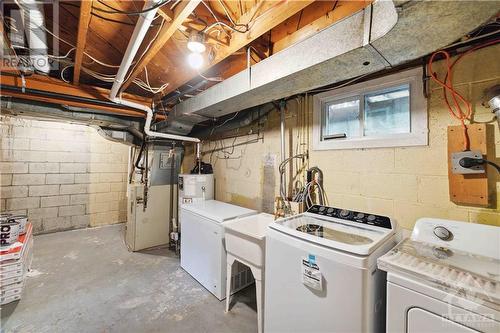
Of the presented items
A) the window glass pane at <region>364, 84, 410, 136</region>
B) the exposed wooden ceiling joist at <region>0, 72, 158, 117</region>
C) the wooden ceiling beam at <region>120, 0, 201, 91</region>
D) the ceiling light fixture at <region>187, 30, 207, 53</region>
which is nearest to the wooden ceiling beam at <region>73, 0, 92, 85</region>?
the wooden ceiling beam at <region>120, 0, 201, 91</region>

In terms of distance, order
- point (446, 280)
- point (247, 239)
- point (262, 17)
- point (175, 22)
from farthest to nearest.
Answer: point (247, 239) → point (262, 17) → point (175, 22) → point (446, 280)

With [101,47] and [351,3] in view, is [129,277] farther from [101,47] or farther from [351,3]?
[351,3]

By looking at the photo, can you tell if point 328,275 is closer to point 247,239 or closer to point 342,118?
point 247,239

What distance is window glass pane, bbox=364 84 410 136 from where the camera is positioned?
63.0 inches

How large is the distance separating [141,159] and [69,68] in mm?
1743

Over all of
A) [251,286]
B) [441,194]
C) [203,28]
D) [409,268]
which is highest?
[203,28]

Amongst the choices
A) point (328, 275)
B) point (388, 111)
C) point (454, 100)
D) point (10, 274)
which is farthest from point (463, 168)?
point (10, 274)

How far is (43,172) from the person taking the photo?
398cm

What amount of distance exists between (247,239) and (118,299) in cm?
157

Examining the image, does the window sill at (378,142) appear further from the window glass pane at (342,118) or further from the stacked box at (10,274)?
the stacked box at (10,274)

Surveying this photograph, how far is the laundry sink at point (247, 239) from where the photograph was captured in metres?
1.69

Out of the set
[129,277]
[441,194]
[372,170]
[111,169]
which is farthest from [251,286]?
[111,169]

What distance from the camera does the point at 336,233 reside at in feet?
4.88

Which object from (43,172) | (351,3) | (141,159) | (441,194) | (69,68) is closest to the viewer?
(351,3)
